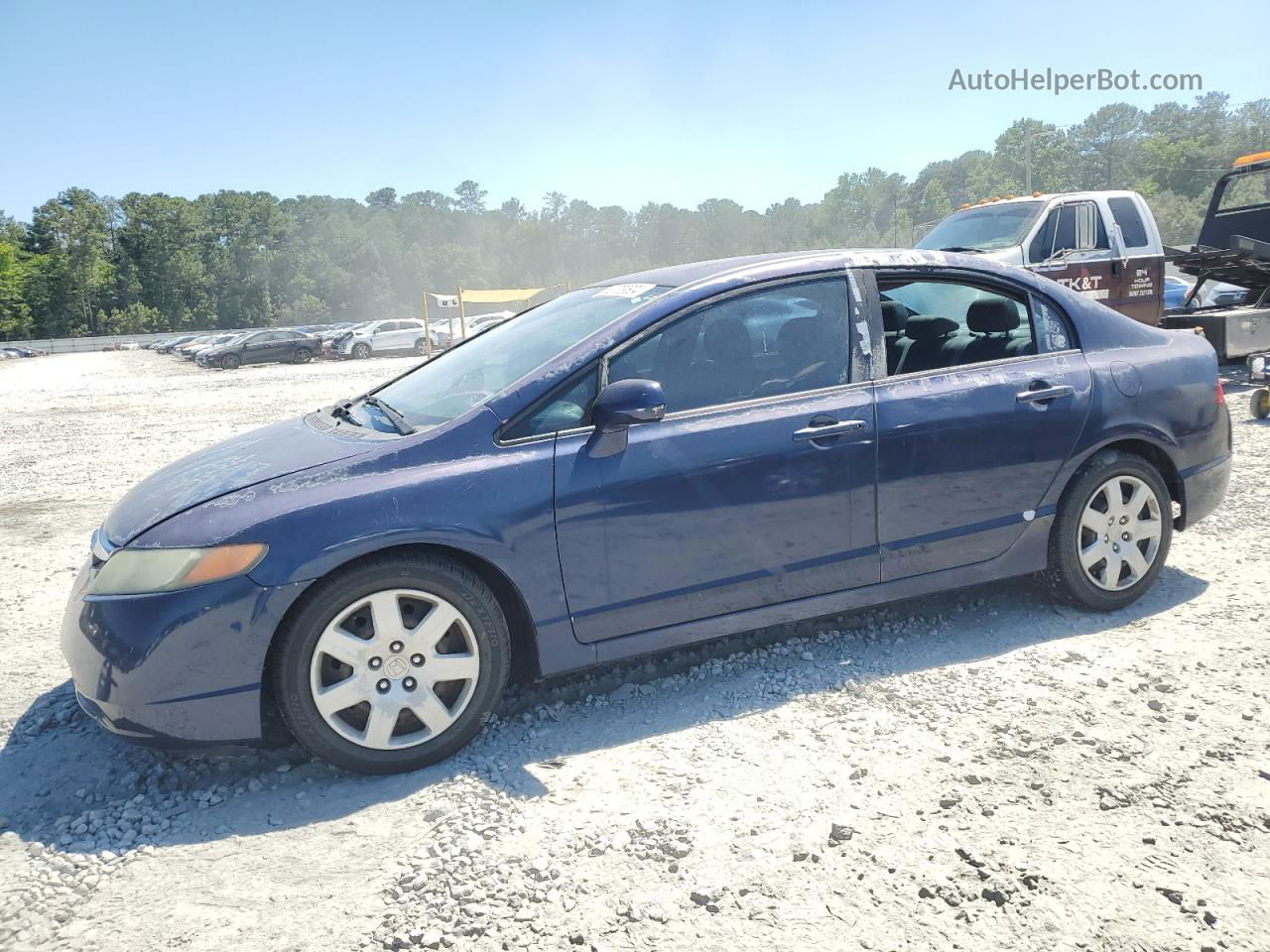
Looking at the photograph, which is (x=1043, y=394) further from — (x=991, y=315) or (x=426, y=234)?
(x=426, y=234)

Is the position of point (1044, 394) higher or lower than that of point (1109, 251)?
lower

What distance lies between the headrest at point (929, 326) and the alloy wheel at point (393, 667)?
2240mm

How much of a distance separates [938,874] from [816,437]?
1602mm

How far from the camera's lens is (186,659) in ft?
9.20

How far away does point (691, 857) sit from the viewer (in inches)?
99.7

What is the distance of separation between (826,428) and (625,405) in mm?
833

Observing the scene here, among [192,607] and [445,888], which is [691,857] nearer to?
[445,888]

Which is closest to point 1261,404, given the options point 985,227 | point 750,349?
point 985,227

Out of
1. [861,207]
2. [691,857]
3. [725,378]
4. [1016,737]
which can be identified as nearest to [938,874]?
[691,857]

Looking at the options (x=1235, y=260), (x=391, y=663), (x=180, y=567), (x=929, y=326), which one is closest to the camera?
(x=180, y=567)

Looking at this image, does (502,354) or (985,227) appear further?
(985,227)

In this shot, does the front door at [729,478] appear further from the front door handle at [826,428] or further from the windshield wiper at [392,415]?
the windshield wiper at [392,415]

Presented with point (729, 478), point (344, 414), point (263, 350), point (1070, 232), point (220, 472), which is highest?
point (1070, 232)

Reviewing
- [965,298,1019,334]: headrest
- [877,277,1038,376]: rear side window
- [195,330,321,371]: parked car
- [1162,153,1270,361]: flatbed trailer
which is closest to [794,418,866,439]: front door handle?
[877,277,1038,376]: rear side window
